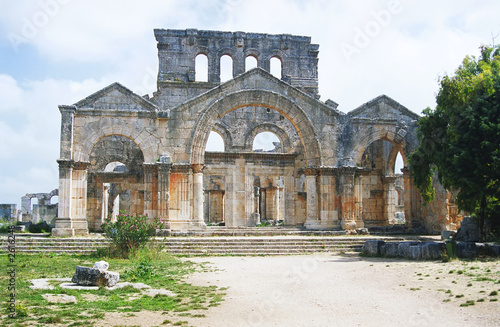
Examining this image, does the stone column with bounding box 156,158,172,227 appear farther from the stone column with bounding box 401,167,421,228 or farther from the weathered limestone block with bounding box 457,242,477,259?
the weathered limestone block with bounding box 457,242,477,259

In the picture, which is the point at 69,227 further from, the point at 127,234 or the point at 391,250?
the point at 391,250

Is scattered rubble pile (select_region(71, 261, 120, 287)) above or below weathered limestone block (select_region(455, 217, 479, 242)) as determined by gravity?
below

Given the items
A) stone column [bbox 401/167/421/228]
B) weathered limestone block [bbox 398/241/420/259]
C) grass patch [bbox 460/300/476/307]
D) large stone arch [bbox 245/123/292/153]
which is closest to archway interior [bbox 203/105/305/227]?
large stone arch [bbox 245/123/292/153]

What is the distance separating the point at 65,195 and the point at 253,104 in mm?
8785

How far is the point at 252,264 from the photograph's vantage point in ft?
48.5

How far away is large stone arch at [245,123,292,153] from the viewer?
94.1 ft

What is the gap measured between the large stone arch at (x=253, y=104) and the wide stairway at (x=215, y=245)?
14.6 ft

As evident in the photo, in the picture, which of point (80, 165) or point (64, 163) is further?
point (80, 165)

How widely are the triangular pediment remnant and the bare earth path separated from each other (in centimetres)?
948

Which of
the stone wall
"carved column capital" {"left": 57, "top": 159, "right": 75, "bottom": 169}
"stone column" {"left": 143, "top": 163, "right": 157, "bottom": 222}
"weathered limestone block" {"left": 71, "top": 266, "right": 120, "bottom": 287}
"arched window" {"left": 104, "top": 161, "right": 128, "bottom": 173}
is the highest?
"arched window" {"left": 104, "top": 161, "right": 128, "bottom": 173}

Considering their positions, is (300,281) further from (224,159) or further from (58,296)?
(224,159)

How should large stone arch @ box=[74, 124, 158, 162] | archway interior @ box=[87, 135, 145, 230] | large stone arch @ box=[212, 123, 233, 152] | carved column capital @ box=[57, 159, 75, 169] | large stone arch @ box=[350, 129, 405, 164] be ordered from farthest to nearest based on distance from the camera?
large stone arch @ box=[212, 123, 233, 152] → archway interior @ box=[87, 135, 145, 230] → large stone arch @ box=[350, 129, 405, 164] → large stone arch @ box=[74, 124, 158, 162] → carved column capital @ box=[57, 159, 75, 169]

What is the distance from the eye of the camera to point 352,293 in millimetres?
9844

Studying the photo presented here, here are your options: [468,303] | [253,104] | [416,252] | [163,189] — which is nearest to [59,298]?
[468,303]
